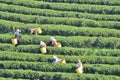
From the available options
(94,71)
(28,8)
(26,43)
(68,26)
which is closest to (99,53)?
(94,71)

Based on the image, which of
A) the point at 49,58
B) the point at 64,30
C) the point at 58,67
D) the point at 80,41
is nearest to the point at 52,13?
the point at 64,30

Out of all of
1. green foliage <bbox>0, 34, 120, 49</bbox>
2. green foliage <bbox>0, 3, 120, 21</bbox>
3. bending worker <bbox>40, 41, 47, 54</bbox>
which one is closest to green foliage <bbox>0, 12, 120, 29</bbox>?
green foliage <bbox>0, 3, 120, 21</bbox>

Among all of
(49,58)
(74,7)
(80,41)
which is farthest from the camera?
(74,7)

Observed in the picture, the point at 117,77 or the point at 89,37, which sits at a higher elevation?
the point at 89,37

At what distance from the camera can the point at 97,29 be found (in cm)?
2209

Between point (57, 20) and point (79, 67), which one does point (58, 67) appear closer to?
point (79, 67)

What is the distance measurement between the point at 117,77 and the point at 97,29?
3851 mm

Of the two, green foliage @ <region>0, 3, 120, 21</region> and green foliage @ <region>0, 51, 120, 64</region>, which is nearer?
green foliage @ <region>0, 51, 120, 64</region>

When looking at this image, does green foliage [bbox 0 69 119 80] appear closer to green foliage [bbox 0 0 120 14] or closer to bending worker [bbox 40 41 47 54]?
bending worker [bbox 40 41 47 54]

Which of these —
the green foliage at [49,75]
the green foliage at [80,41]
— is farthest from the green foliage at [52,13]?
the green foliage at [49,75]

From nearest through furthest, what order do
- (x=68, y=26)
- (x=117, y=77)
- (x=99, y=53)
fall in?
(x=117, y=77), (x=99, y=53), (x=68, y=26)

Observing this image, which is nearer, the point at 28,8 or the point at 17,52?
the point at 17,52

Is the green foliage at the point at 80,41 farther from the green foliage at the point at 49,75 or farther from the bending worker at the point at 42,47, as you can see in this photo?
the green foliage at the point at 49,75

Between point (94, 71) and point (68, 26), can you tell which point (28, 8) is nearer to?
point (68, 26)
